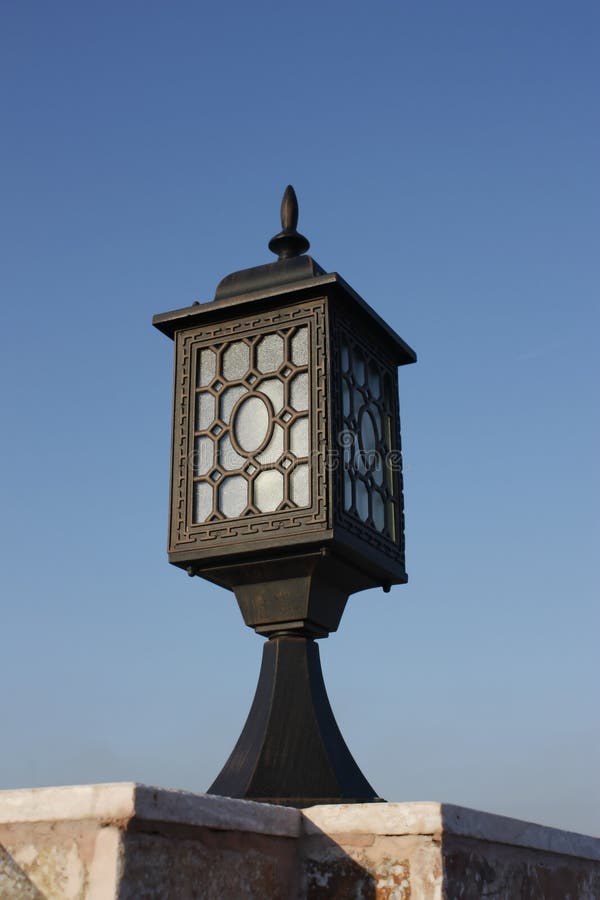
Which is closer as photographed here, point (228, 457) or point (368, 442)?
point (228, 457)

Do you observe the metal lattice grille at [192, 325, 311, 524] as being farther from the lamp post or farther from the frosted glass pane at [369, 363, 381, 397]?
the frosted glass pane at [369, 363, 381, 397]

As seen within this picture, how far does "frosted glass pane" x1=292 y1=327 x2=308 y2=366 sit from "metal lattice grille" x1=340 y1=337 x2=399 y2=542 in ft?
0.70

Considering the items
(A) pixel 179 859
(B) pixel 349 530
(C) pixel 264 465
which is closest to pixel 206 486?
(C) pixel 264 465

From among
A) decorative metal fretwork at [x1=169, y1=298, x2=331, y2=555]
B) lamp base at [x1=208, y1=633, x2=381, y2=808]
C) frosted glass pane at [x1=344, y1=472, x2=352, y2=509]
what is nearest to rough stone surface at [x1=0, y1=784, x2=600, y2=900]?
lamp base at [x1=208, y1=633, x2=381, y2=808]

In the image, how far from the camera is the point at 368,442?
17.9 feet

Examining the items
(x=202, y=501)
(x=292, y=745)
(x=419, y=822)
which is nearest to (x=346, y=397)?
(x=202, y=501)

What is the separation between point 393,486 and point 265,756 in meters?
1.59

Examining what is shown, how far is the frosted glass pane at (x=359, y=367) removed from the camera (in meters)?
5.46

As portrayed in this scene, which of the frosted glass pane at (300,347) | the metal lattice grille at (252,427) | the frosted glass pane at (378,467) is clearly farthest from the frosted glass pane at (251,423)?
the frosted glass pane at (378,467)

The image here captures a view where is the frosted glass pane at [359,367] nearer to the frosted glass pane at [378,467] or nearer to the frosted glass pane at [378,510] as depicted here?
the frosted glass pane at [378,467]

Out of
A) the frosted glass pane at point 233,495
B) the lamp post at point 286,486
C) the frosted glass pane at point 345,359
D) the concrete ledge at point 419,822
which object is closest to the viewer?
the concrete ledge at point 419,822

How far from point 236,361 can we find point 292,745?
184cm

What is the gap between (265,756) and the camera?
4.73 m

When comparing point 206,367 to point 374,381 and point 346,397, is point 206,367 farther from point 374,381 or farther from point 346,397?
point 374,381
